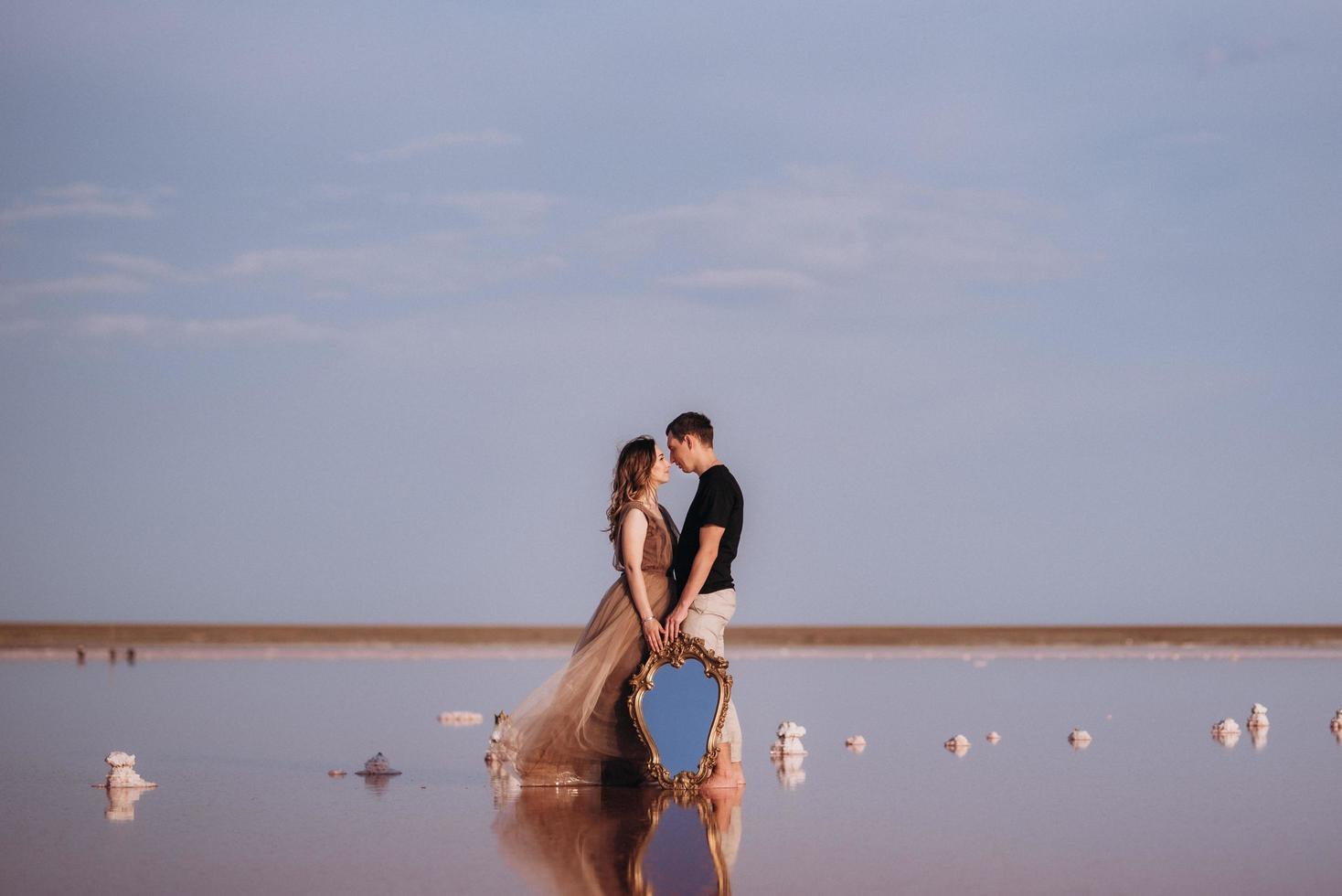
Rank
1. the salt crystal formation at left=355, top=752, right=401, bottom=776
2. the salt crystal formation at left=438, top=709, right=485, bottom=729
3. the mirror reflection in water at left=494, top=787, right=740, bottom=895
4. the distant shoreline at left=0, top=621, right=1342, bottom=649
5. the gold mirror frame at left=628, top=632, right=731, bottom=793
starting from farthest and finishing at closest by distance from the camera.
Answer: the distant shoreline at left=0, top=621, right=1342, bottom=649
the salt crystal formation at left=438, top=709, right=485, bottom=729
the salt crystal formation at left=355, top=752, right=401, bottom=776
the gold mirror frame at left=628, top=632, right=731, bottom=793
the mirror reflection in water at left=494, top=787, right=740, bottom=895

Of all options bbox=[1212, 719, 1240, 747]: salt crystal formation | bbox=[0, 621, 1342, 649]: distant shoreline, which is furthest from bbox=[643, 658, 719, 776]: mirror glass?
bbox=[0, 621, 1342, 649]: distant shoreline

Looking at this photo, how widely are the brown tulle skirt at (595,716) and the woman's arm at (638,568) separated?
121 mm

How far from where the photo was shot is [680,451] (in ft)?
32.1

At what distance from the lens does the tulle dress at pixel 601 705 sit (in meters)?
9.80

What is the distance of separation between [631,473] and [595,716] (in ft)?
4.74

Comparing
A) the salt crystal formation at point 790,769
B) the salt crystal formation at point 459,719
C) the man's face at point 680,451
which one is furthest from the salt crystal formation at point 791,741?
the salt crystal formation at point 459,719

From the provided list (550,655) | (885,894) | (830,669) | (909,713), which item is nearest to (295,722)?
(909,713)

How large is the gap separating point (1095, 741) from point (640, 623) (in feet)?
15.4

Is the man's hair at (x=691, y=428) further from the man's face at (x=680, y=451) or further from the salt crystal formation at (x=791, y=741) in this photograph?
the salt crystal formation at (x=791, y=741)

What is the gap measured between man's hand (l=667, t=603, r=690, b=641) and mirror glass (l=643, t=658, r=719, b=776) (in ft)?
0.97

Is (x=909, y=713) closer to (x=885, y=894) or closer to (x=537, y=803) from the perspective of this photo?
(x=537, y=803)

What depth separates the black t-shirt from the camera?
31.5ft

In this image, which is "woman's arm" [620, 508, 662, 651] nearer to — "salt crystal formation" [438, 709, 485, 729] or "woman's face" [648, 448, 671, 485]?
"woman's face" [648, 448, 671, 485]

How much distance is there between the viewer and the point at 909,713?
52.0ft
